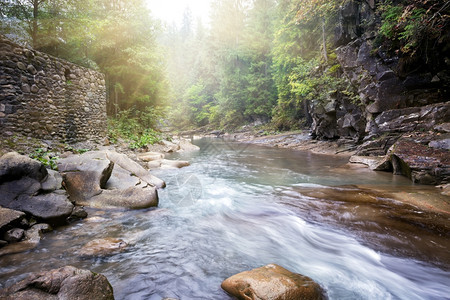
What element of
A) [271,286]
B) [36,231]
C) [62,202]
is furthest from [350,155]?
[36,231]

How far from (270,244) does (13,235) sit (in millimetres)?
3639

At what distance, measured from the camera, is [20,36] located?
10.5 m

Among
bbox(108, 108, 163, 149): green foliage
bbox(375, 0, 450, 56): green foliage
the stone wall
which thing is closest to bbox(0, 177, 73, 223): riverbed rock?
the stone wall

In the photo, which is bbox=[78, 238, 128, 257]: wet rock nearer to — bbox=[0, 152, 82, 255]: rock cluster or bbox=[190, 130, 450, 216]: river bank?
bbox=[0, 152, 82, 255]: rock cluster

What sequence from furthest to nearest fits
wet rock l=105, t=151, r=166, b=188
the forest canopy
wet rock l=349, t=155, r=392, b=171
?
1. the forest canopy
2. wet rock l=349, t=155, r=392, b=171
3. wet rock l=105, t=151, r=166, b=188

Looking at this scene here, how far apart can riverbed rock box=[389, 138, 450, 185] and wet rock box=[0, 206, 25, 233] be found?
27.2 ft

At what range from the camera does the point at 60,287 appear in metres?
1.80

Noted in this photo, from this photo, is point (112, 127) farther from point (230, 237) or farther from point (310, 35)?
point (310, 35)

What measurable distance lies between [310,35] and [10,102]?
20931 millimetres

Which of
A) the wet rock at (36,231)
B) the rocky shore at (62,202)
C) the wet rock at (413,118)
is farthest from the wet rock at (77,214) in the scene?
the wet rock at (413,118)

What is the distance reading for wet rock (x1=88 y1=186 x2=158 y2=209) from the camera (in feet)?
15.0

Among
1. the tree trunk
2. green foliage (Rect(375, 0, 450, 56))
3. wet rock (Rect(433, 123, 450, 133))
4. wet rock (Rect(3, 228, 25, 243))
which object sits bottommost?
wet rock (Rect(3, 228, 25, 243))

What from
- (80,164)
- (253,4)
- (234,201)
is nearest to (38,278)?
(80,164)

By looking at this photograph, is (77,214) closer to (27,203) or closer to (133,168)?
(27,203)
